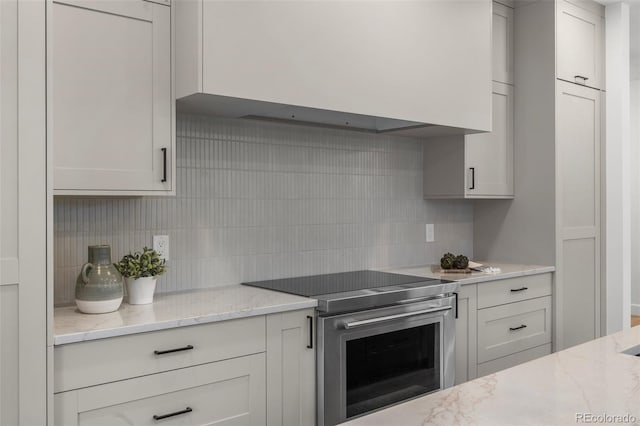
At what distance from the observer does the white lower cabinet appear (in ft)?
5.83

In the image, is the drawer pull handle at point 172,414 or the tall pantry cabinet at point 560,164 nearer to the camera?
the drawer pull handle at point 172,414

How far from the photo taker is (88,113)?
202 centimetres

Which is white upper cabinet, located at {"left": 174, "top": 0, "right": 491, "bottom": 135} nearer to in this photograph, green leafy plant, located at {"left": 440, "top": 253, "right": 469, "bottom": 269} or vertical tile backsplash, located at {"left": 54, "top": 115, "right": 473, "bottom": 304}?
vertical tile backsplash, located at {"left": 54, "top": 115, "right": 473, "bottom": 304}

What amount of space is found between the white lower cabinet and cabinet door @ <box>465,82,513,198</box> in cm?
159

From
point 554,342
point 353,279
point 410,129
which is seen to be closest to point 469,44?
point 410,129

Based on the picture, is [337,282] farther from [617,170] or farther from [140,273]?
[617,170]

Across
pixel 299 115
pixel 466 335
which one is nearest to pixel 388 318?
pixel 466 335

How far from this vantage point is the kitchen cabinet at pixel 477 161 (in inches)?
134

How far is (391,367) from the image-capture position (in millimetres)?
2639

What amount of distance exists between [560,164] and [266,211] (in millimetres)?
1876

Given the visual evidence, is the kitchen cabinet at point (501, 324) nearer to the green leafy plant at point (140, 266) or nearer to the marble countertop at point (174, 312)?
the marble countertop at point (174, 312)

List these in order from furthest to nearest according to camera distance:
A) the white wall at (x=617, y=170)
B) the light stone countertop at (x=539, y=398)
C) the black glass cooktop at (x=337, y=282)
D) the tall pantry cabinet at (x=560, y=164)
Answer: the white wall at (x=617, y=170), the tall pantry cabinet at (x=560, y=164), the black glass cooktop at (x=337, y=282), the light stone countertop at (x=539, y=398)

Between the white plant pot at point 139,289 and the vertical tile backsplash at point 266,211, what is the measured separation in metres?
0.23

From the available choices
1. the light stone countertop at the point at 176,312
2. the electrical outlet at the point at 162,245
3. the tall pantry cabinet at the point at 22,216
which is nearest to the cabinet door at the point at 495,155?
the light stone countertop at the point at 176,312
